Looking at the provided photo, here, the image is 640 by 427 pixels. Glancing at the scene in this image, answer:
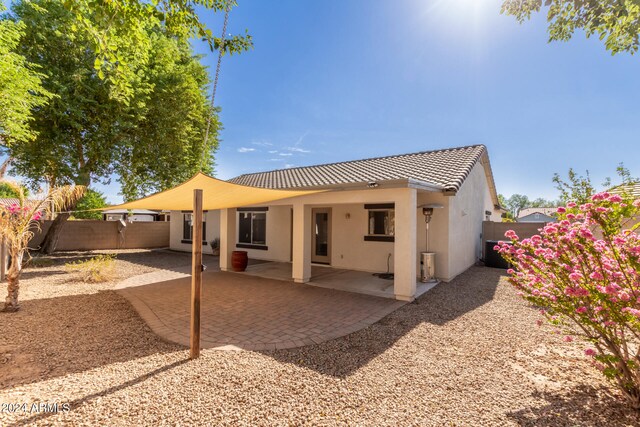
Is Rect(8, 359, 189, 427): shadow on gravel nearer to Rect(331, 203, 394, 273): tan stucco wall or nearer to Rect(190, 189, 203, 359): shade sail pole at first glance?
Rect(190, 189, 203, 359): shade sail pole

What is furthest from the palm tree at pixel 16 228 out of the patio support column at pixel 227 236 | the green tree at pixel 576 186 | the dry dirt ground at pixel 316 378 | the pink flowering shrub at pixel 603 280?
the green tree at pixel 576 186

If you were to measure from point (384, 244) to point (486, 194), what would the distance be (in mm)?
8069

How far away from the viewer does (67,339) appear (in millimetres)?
4398

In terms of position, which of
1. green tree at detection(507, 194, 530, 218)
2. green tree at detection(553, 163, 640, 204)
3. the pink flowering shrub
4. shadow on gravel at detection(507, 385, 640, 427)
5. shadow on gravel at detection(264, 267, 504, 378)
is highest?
green tree at detection(507, 194, 530, 218)

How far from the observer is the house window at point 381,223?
9.62 meters

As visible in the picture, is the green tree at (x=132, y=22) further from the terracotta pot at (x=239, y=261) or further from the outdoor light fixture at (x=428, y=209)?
the terracotta pot at (x=239, y=261)

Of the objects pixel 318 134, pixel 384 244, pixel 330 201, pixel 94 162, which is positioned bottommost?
pixel 384 244

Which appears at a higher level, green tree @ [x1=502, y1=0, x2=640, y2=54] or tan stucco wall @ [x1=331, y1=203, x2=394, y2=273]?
green tree @ [x1=502, y1=0, x2=640, y2=54]

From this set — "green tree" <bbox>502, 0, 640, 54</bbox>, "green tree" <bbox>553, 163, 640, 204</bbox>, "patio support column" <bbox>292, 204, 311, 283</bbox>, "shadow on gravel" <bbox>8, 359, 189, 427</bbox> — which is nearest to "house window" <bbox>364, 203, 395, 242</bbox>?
"patio support column" <bbox>292, 204, 311, 283</bbox>

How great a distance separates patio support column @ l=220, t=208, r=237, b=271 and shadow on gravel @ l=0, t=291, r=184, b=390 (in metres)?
4.30

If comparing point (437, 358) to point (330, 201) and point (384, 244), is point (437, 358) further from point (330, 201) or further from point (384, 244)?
point (384, 244)

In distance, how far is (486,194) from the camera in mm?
14375

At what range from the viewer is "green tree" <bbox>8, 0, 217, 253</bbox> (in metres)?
11.2

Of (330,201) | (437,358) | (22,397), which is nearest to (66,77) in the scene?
(330,201)
